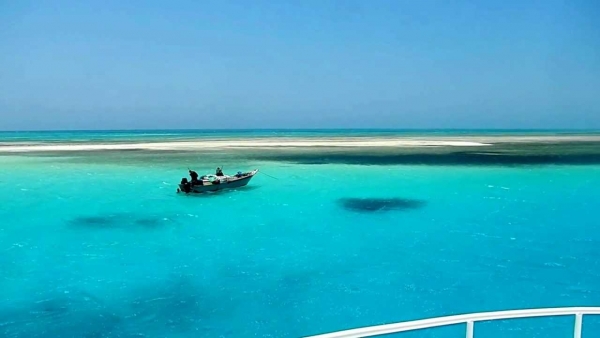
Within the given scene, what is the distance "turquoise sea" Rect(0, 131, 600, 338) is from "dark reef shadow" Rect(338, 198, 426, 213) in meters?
0.07

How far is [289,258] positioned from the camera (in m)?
9.02

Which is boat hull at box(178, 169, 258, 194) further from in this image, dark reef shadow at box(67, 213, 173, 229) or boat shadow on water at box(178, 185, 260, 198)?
dark reef shadow at box(67, 213, 173, 229)

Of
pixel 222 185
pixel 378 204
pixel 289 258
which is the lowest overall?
pixel 289 258

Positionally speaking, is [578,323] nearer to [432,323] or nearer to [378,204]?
[432,323]

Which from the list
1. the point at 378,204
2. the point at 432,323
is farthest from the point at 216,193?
the point at 432,323

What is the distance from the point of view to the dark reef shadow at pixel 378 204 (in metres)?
14.2

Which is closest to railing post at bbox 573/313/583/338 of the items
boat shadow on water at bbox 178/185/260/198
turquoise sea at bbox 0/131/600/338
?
turquoise sea at bbox 0/131/600/338

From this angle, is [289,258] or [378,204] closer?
[289,258]

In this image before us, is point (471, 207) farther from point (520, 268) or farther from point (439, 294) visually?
point (439, 294)

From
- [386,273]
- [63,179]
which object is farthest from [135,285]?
[63,179]

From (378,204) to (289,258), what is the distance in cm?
657

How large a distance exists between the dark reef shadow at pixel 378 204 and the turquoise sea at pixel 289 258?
0.07 m

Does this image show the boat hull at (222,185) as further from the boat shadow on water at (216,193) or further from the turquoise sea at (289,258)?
the turquoise sea at (289,258)

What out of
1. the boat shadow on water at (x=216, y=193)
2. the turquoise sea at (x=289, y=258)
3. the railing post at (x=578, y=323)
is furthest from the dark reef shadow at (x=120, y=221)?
the railing post at (x=578, y=323)
